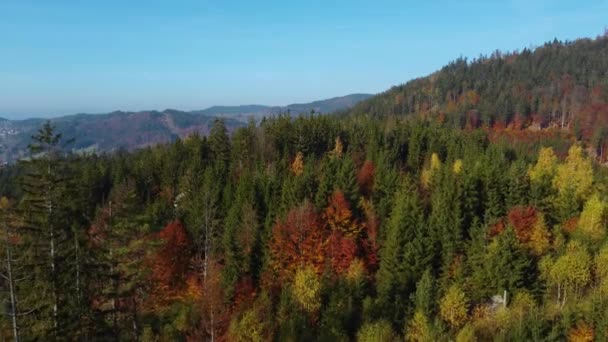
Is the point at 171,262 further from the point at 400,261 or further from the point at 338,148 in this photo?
the point at 338,148

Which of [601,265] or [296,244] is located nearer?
[601,265]

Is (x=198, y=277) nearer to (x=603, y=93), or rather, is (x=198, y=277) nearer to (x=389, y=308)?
(x=389, y=308)

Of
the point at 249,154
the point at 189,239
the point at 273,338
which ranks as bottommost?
the point at 273,338

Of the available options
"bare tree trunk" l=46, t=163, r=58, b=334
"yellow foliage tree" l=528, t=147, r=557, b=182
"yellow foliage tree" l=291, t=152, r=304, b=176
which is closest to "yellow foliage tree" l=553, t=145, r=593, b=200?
"yellow foliage tree" l=528, t=147, r=557, b=182

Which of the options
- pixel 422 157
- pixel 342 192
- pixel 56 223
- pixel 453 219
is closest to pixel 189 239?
pixel 342 192

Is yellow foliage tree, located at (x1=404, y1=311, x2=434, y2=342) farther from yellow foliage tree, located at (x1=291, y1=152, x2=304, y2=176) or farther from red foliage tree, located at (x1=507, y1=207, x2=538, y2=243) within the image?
yellow foliage tree, located at (x1=291, y1=152, x2=304, y2=176)

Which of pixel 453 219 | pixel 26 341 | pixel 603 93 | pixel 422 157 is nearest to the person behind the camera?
pixel 26 341

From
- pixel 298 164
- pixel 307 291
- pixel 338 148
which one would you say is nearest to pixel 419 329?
pixel 307 291
